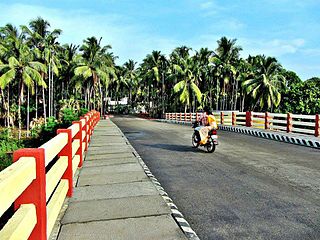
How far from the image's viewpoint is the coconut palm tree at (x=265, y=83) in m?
43.8

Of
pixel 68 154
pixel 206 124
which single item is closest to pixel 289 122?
pixel 206 124

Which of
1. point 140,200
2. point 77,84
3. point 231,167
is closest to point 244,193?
point 140,200

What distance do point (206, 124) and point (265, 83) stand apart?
35.0 m

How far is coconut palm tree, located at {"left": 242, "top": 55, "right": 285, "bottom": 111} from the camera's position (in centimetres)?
4384

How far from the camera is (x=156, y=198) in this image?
16.5 ft

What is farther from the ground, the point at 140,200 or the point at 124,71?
the point at 124,71

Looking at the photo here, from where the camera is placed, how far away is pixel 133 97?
93.6 metres

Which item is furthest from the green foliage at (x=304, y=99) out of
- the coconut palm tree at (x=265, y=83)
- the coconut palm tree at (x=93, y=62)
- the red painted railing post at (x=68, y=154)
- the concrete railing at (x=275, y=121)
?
the red painted railing post at (x=68, y=154)

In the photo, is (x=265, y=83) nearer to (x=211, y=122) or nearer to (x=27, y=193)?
(x=211, y=122)

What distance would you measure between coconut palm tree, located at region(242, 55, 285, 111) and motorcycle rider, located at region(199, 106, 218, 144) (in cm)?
3437

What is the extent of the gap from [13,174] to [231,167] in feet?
21.2

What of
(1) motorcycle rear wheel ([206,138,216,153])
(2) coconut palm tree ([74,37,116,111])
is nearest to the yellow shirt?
(1) motorcycle rear wheel ([206,138,216,153])

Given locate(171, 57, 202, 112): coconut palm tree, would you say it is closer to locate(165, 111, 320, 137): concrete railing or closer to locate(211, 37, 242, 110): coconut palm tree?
locate(211, 37, 242, 110): coconut palm tree

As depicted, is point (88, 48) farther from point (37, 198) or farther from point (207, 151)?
point (37, 198)
